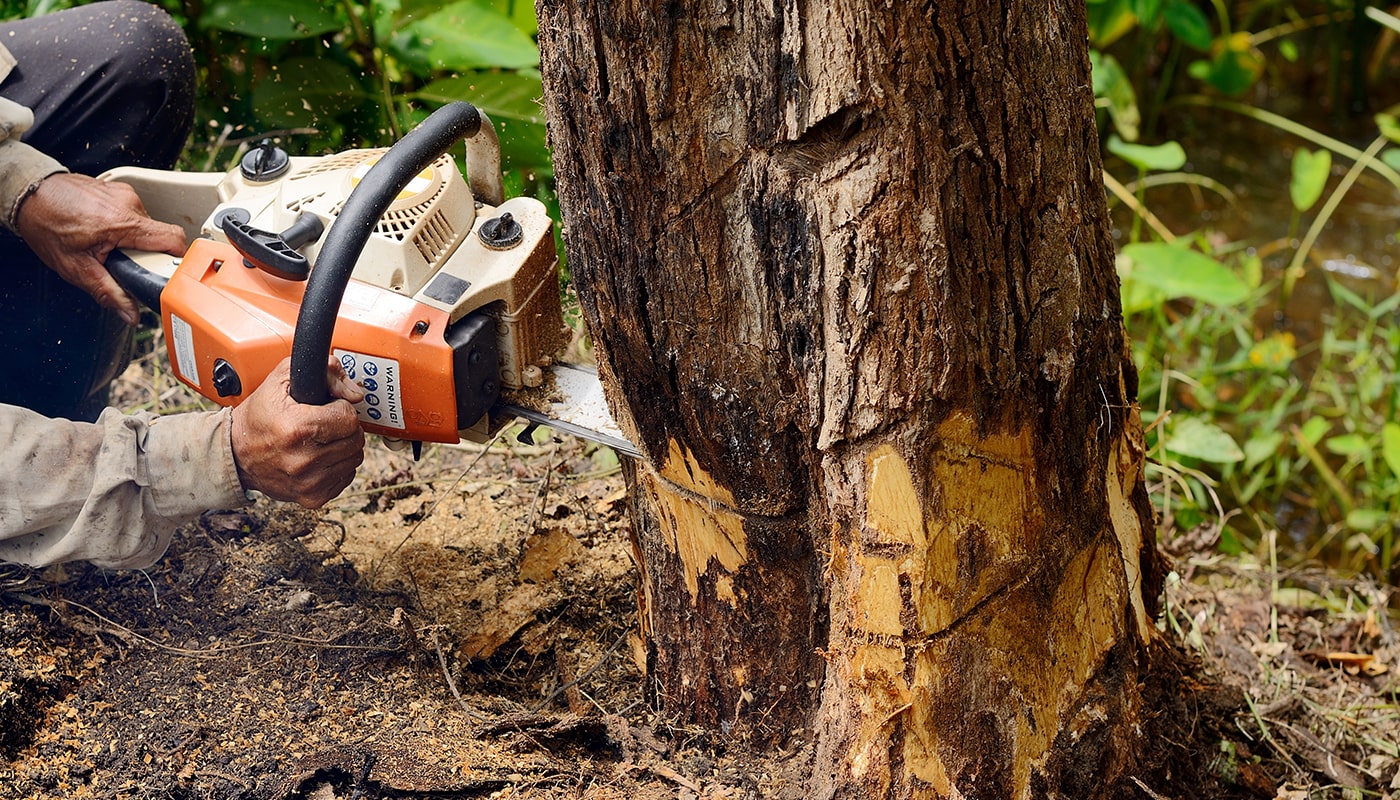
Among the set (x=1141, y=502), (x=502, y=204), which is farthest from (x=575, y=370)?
(x=1141, y=502)

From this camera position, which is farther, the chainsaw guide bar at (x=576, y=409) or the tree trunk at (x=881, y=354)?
the chainsaw guide bar at (x=576, y=409)

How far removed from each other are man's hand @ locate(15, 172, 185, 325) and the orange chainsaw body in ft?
0.56

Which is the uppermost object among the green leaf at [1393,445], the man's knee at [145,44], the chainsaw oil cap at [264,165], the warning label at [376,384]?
the man's knee at [145,44]

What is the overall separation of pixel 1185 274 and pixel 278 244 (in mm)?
2297

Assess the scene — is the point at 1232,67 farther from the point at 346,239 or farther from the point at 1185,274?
the point at 346,239

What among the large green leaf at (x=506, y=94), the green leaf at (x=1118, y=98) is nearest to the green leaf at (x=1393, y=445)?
the green leaf at (x=1118, y=98)

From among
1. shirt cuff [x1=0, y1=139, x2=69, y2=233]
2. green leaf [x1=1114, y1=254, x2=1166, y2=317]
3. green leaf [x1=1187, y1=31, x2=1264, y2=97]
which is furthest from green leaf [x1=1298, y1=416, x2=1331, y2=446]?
shirt cuff [x1=0, y1=139, x2=69, y2=233]

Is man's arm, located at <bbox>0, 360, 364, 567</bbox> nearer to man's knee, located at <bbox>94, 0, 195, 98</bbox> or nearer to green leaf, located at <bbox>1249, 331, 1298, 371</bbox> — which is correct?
man's knee, located at <bbox>94, 0, 195, 98</bbox>

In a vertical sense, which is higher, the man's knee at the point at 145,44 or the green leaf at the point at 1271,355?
the man's knee at the point at 145,44

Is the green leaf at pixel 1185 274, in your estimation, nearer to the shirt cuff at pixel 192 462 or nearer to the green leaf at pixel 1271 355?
the green leaf at pixel 1271 355

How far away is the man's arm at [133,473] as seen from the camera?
170cm

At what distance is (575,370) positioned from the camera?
1.79 m

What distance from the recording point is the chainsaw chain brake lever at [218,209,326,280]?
1667 mm

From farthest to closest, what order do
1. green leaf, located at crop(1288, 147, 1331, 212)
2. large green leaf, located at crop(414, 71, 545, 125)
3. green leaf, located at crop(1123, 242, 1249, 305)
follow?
green leaf, located at crop(1288, 147, 1331, 212), green leaf, located at crop(1123, 242, 1249, 305), large green leaf, located at crop(414, 71, 545, 125)
